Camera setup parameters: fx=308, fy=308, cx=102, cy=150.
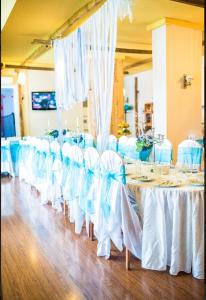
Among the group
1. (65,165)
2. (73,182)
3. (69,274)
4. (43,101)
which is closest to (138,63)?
(43,101)

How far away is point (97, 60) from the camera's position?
344cm

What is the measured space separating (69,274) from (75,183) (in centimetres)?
119

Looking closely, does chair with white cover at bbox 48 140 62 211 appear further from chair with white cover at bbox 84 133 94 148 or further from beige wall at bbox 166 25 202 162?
beige wall at bbox 166 25 202 162

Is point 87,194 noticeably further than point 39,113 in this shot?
No

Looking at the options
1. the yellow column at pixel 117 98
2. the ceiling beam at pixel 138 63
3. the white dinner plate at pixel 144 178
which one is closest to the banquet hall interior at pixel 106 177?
the white dinner plate at pixel 144 178

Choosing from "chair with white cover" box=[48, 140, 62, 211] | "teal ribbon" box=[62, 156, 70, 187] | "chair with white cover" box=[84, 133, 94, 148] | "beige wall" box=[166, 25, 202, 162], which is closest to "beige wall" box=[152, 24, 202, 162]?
"beige wall" box=[166, 25, 202, 162]

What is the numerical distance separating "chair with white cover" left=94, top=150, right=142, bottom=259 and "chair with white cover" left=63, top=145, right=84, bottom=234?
62 centimetres

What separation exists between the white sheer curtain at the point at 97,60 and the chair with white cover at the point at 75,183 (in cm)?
33

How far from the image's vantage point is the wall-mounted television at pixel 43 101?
28.0ft

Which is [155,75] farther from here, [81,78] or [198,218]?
[198,218]

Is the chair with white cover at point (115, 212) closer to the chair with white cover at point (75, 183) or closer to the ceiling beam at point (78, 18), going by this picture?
the chair with white cover at point (75, 183)

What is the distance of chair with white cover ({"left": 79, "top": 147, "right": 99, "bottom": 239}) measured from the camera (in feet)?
10.2

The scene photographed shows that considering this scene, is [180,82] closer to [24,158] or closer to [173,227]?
[173,227]

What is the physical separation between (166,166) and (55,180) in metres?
1.94
